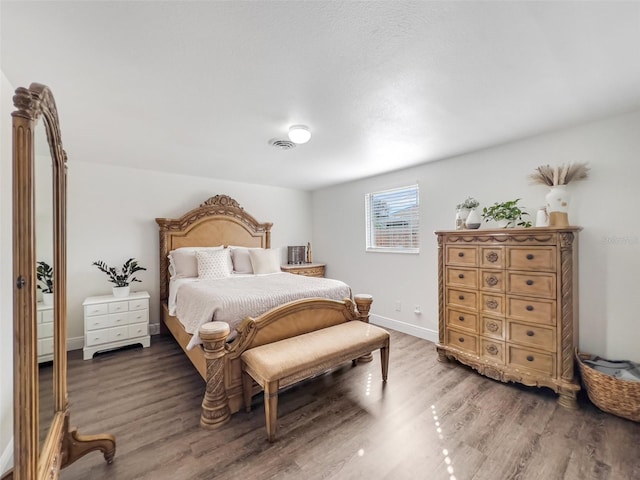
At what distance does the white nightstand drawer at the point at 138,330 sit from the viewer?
3.19 m

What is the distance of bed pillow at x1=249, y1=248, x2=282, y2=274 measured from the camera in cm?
382

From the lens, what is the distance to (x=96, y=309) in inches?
118

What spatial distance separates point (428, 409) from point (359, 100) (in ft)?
7.76

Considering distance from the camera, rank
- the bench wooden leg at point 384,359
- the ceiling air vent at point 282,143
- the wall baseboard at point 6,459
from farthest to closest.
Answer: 1. the ceiling air vent at point 282,143
2. the bench wooden leg at point 384,359
3. the wall baseboard at point 6,459

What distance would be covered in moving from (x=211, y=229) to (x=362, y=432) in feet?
11.1

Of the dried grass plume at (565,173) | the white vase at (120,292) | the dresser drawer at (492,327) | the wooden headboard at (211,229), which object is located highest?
the dried grass plume at (565,173)

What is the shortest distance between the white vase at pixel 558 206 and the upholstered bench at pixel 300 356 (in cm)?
175

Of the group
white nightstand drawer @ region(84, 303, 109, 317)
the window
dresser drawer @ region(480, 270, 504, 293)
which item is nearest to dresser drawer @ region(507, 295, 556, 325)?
dresser drawer @ region(480, 270, 504, 293)

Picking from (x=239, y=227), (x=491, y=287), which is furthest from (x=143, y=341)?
(x=491, y=287)

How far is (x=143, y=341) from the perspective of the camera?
129 inches

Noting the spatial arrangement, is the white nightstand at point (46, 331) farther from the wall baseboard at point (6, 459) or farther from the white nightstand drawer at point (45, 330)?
the wall baseboard at point (6, 459)

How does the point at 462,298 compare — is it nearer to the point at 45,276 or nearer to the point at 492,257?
the point at 492,257

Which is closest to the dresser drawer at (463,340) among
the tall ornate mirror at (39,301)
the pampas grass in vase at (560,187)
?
the pampas grass in vase at (560,187)

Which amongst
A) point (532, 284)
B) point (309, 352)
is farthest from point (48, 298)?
point (532, 284)
